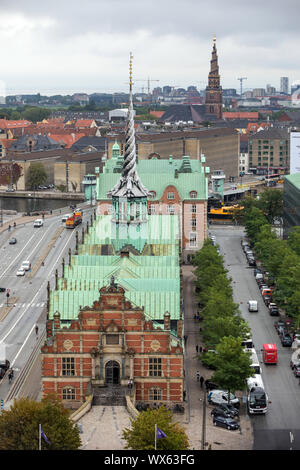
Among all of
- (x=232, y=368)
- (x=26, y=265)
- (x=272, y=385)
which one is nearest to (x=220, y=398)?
(x=232, y=368)

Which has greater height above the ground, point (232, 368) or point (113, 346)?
point (113, 346)

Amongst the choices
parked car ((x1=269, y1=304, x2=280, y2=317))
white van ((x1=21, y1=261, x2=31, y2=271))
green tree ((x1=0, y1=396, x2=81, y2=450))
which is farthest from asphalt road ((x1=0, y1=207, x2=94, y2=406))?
parked car ((x1=269, y1=304, x2=280, y2=317))

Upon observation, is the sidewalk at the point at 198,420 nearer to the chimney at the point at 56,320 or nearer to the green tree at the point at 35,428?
the green tree at the point at 35,428

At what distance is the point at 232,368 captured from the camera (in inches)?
3100

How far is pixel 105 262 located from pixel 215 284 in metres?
14.5

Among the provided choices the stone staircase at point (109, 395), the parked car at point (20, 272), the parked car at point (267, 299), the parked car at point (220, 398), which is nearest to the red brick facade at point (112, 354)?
the stone staircase at point (109, 395)

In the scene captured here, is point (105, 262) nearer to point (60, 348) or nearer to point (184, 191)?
point (60, 348)

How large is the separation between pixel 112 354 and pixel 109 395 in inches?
144

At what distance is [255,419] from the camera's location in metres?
77.8

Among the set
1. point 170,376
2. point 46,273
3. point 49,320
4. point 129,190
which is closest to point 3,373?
point 49,320

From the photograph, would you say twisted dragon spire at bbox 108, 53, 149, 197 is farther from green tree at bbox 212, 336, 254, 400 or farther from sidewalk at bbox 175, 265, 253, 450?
green tree at bbox 212, 336, 254, 400

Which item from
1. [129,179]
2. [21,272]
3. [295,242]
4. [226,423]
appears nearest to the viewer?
[226,423]

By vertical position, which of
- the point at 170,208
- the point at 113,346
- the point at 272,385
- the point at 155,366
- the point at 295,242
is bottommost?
the point at 272,385

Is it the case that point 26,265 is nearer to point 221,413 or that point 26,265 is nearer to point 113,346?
point 113,346
